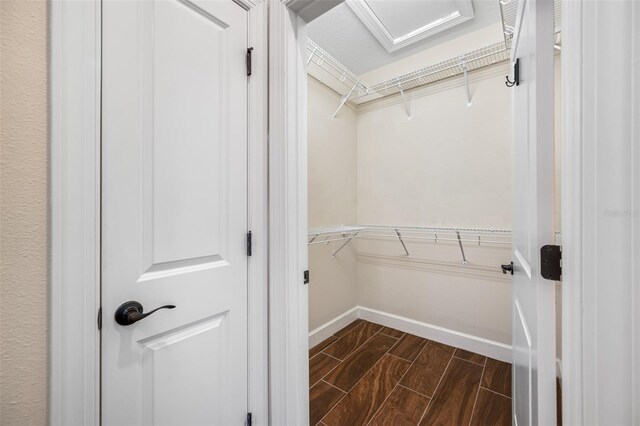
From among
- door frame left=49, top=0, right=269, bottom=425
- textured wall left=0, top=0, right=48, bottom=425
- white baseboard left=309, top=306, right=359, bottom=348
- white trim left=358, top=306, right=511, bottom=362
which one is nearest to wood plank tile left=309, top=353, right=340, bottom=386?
white baseboard left=309, top=306, right=359, bottom=348

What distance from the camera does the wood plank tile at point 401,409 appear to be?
1.51 metres

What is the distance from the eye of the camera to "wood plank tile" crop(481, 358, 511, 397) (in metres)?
1.75

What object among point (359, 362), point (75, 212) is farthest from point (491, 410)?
point (75, 212)

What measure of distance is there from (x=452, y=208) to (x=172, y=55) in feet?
7.21

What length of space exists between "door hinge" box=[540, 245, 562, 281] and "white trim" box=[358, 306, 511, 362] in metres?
1.86

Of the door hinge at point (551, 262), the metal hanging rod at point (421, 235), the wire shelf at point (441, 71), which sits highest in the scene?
the wire shelf at point (441, 71)

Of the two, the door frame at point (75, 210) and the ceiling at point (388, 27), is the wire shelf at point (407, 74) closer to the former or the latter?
the ceiling at point (388, 27)

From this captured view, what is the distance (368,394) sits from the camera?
1.73 m

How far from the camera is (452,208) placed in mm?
2277

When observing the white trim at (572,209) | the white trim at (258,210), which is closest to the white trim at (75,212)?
the white trim at (258,210)

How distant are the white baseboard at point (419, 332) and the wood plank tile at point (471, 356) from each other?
30mm

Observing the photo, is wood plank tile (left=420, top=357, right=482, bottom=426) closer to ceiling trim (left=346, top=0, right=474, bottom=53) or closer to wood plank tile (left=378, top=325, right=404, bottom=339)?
wood plank tile (left=378, top=325, right=404, bottom=339)

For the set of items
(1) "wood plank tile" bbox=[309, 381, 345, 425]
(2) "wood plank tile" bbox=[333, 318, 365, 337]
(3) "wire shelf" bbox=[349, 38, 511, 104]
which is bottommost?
(1) "wood plank tile" bbox=[309, 381, 345, 425]

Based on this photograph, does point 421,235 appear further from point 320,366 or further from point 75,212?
point 75,212
